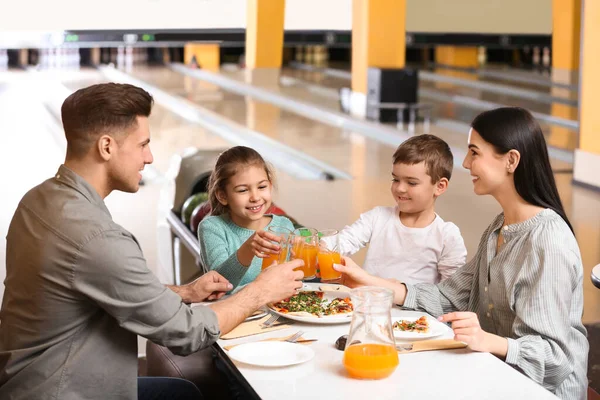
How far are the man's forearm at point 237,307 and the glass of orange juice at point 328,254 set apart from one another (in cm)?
20

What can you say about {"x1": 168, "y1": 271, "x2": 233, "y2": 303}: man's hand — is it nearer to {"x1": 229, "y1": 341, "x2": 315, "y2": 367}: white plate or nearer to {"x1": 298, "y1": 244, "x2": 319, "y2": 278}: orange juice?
{"x1": 298, "y1": 244, "x2": 319, "y2": 278}: orange juice

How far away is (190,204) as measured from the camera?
11.8 ft

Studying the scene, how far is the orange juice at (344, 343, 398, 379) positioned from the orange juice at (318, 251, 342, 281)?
0.45 m

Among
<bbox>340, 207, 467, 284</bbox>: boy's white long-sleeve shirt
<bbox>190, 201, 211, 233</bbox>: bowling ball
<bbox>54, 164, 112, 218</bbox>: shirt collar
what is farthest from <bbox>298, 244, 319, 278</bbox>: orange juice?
<bbox>190, 201, 211, 233</bbox>: bowling ball

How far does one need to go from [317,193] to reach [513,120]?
14.7 ft

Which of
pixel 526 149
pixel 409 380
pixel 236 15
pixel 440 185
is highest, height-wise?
pixel 236 15

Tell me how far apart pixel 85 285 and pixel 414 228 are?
1.25 meters

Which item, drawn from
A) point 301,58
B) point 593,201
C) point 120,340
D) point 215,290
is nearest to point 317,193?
point 593,201

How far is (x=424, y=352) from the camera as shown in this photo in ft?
5.42

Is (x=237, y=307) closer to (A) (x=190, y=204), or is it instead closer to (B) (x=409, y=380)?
(B) (x=409, y=380)

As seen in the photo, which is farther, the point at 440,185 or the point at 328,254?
the point at 440,185

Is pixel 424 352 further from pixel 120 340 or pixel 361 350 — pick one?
pixel 120 340

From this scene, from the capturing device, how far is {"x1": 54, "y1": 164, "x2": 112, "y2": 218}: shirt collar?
1593 millimetres

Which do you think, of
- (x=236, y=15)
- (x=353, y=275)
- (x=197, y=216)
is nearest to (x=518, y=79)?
(x=236, y=15)
